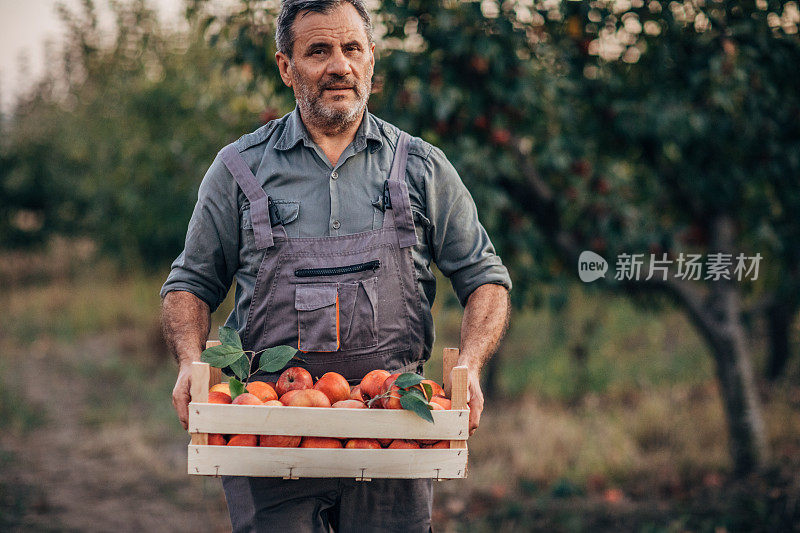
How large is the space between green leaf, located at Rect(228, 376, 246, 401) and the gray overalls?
9.1 inches

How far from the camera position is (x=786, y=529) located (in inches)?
162

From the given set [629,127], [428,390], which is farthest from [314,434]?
[629,127]

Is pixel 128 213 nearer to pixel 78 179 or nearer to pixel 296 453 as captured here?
pixel 78 179

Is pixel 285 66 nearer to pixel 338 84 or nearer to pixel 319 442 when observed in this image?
pixel 338 84

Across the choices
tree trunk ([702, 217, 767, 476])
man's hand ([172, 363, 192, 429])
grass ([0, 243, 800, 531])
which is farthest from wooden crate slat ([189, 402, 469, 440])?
tree trunk ([702, 217, 767, 476])

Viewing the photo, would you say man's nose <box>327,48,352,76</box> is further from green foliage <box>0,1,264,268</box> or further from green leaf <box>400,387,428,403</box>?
green foliage <box>0,1,264,268</box>

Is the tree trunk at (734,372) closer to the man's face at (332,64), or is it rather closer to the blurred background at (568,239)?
the blurred background at (568,239)

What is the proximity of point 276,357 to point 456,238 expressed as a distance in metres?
0.60

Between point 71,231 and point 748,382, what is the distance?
9.51 meters

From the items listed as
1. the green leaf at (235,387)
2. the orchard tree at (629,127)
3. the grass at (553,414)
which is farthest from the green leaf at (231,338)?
the grass at (553,414)

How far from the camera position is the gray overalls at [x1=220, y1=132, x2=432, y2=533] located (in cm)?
208

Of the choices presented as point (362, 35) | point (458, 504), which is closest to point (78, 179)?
point (458, 504)

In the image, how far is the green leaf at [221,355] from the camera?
192 centimetres

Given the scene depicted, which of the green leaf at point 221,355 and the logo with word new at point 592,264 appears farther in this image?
the logo with word new at point 592,264
